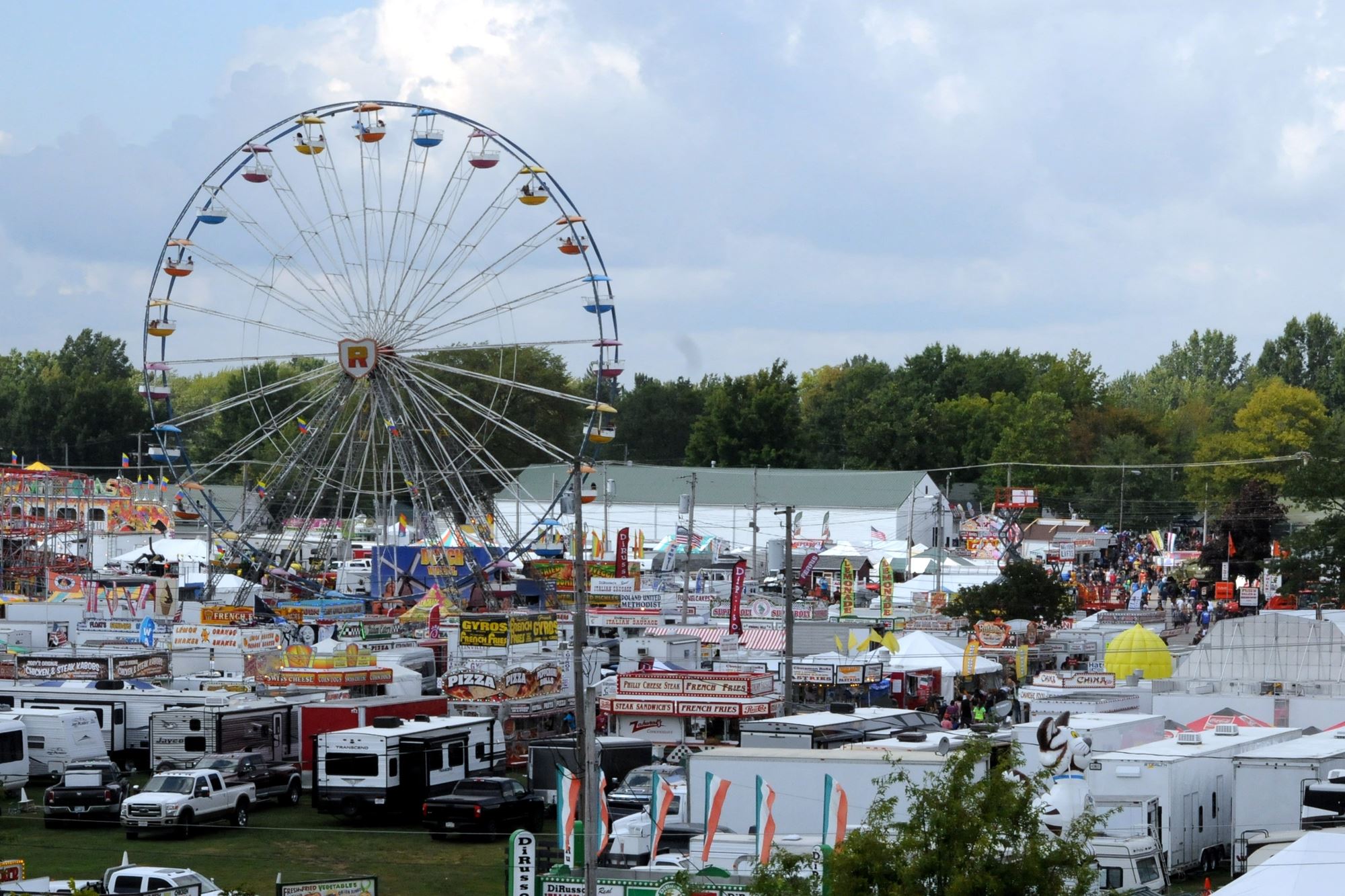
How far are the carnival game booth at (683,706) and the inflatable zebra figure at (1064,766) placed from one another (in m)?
11.6

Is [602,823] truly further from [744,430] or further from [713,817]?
[744,430]

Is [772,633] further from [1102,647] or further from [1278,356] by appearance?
[1278,356]

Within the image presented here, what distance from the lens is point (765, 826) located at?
55.5 ft

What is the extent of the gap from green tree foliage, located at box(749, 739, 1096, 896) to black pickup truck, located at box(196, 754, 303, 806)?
14722 mm

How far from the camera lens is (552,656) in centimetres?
3297

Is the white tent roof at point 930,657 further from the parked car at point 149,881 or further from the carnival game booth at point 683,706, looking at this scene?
the parked car at point 149,881

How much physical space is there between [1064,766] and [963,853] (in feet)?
22.6

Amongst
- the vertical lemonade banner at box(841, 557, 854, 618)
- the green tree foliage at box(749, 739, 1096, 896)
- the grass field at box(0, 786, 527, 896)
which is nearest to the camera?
the green tree foliage at box(749, 739, 1096, 896)

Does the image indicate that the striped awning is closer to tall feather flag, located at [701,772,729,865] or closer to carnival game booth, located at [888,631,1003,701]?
carnival game booth, located at [888,631,1003,701]

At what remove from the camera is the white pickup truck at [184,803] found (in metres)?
24.0

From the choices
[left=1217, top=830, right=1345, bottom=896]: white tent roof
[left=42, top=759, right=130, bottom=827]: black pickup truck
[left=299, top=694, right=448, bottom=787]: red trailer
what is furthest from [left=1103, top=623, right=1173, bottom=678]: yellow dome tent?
[left=1217, top=830, right=1345, bottom=896]: white tent roof

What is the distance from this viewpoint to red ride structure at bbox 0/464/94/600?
6225 cm

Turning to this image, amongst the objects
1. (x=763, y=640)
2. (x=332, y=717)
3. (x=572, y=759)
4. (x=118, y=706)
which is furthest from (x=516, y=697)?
(x=763, y=640)

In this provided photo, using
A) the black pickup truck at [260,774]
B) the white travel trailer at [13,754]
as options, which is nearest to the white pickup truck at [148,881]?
the black pickup truck at [260,774]
